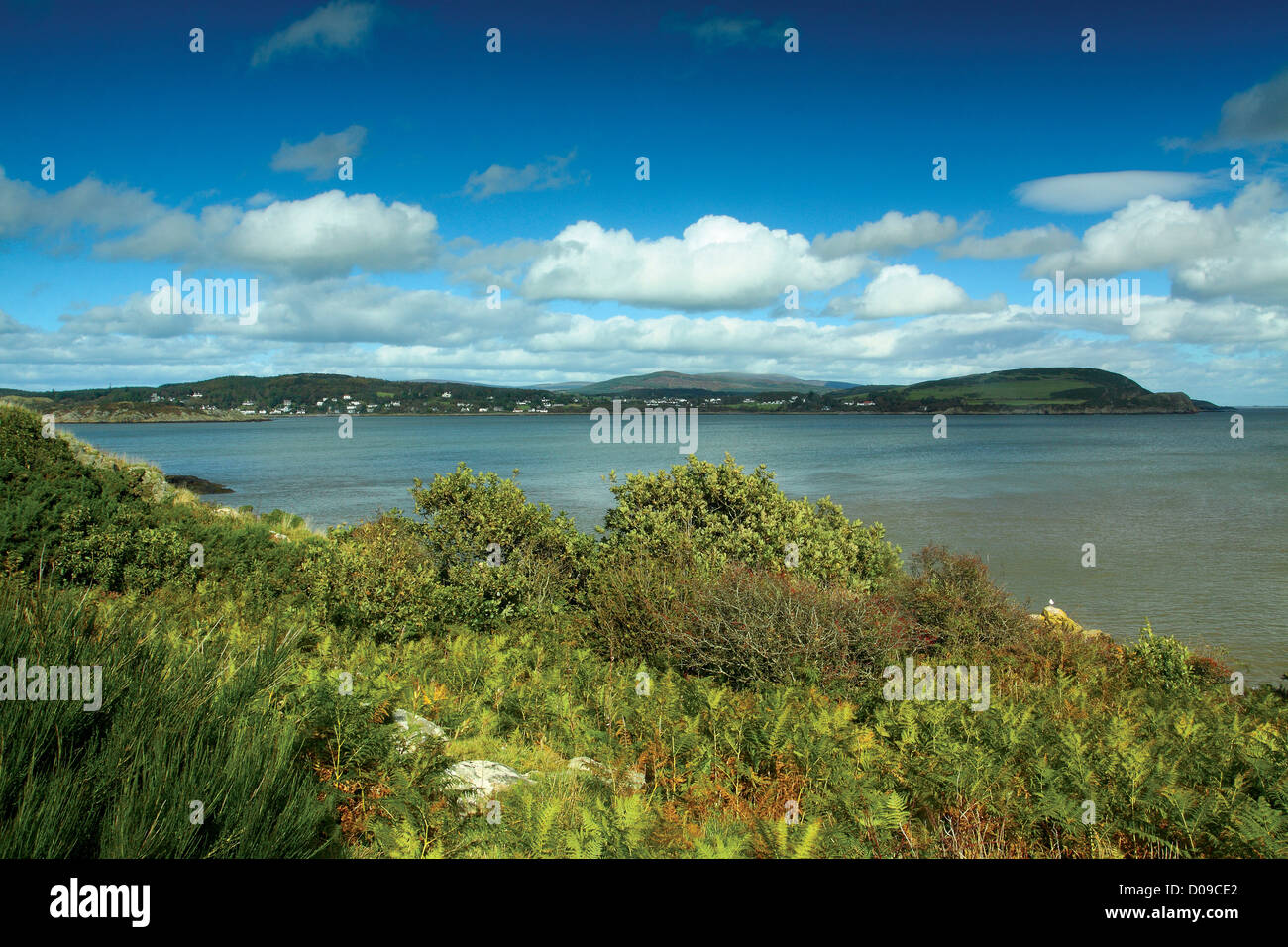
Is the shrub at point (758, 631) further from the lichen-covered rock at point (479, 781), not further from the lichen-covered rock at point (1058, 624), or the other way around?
the lichen-covered rock at point (1058, 624)

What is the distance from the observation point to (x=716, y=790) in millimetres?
6008

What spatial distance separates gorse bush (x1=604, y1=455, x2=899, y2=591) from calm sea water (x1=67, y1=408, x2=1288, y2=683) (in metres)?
10.2

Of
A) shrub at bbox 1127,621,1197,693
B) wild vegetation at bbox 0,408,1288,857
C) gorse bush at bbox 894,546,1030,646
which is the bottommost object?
shrub at bbox 1127,621,1197,693

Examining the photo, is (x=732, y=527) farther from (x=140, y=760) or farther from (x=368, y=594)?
(x=140, y=760)

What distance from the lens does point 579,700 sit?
923cm

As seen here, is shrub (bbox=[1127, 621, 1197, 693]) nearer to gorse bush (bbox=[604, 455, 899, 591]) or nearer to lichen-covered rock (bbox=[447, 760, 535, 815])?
gorse bush (bbox=[604, 455, 899, 591])

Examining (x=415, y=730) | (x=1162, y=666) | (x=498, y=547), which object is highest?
(x=498, y=547)

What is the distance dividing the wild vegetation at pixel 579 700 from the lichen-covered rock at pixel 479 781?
9cm

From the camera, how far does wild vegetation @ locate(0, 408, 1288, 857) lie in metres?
3.49

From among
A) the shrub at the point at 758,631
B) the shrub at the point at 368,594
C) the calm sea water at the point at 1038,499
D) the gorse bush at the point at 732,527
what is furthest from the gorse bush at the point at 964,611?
the shrub at the point at 368,594

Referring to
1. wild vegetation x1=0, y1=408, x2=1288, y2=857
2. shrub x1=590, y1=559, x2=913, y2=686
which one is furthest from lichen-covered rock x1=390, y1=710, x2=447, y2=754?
shrub x1=590, y1=559, x2=913, y2=686

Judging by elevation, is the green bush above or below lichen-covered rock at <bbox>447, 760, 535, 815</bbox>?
above

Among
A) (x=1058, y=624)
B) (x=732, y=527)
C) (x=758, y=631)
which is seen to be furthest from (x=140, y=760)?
(x=1058, y=624)

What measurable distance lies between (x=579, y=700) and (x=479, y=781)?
11.4 ft
